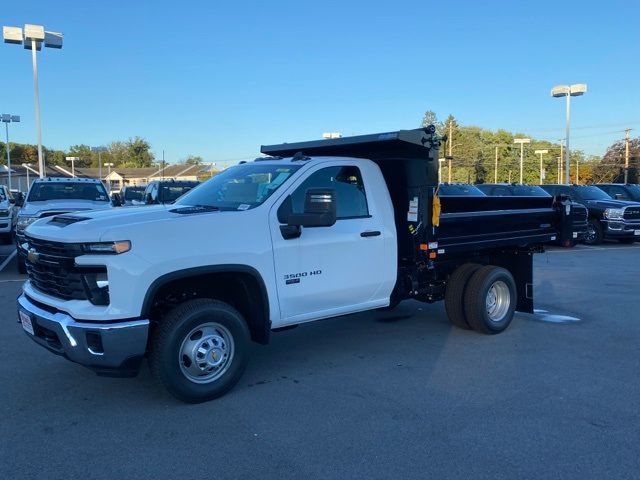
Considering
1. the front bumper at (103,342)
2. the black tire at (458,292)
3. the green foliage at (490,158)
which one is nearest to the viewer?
the front bumper at (103,342)

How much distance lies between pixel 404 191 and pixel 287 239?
5.61 ft

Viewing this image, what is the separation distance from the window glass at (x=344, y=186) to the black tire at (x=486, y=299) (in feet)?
6.23

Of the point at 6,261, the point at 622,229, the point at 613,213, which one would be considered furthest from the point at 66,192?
the point at 622,229

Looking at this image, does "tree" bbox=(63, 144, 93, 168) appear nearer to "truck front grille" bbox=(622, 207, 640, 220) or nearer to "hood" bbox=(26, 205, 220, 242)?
"truck front grille" bbox=(622, 207, 640, 220)

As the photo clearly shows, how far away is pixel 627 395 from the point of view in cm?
493

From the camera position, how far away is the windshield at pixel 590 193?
768 inches

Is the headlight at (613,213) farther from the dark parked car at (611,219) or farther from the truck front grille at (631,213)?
the truck front grille at (631,213)

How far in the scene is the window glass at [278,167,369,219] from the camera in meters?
5.43

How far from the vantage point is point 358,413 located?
4520 millimetres

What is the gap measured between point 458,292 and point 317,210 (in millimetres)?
2879

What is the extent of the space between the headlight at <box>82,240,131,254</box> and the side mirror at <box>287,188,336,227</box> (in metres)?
1.37

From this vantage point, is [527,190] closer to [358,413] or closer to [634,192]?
[634,192]

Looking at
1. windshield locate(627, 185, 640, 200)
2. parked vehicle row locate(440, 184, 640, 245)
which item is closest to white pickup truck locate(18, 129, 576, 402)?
parked vehicle row locate(440, 184, 640, 245)

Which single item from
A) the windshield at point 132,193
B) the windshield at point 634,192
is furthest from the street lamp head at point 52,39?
the windshield at point 634,192
